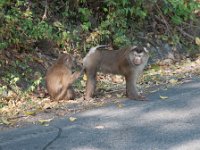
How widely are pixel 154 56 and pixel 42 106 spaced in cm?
575

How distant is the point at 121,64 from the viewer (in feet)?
31.9

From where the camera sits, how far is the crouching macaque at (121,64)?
9.47 m

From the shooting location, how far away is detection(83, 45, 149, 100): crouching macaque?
9.47m

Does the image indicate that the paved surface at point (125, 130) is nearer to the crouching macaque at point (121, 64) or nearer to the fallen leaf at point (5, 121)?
the fallen leaf at point (5, 121)

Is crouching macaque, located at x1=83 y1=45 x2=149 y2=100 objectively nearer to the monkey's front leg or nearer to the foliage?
the monkey's front leg

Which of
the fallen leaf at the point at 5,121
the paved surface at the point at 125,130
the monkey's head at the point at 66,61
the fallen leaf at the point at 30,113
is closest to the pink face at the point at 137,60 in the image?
the paved surface at the point at 125,130

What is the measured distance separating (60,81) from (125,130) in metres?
2.85

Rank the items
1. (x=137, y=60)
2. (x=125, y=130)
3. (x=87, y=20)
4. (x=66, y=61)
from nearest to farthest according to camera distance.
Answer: (x=125, y=130)
(x=137, y=60)
(x=66, y=61)
(x=87, y=20)

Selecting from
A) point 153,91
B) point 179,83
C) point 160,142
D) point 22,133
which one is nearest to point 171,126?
point 160,142

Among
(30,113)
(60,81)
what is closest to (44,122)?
(30,113)

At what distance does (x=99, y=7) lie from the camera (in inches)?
584

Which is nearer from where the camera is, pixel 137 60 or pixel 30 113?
pixel 30 113

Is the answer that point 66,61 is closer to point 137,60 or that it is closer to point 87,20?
point 137,60

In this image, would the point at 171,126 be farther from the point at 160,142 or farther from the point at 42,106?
the point at 42,106
